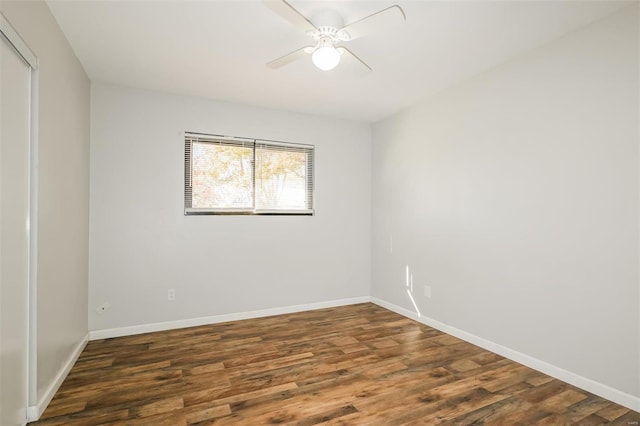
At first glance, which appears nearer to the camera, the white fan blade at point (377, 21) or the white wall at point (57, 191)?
the white fan blade at point (377, 21)

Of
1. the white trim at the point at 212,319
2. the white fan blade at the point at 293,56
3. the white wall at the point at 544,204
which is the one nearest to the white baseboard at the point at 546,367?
the white wall at the point at 544,204

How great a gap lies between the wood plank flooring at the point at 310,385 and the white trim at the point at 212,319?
0.33 feet

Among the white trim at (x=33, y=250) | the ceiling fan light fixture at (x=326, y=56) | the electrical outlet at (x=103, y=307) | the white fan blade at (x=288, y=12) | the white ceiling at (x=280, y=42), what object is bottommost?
the electrical outlet at (x=103, y=307)

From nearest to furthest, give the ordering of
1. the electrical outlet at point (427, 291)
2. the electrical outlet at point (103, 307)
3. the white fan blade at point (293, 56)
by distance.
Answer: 1. the white fan blade at point (293, 56)
2. the electrical outlet at point (103, 307)
3. the electrical outlet at point (427, 291)

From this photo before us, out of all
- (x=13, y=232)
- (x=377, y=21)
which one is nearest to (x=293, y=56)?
(x=377, y=21)

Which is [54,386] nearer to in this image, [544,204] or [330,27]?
[330,27]

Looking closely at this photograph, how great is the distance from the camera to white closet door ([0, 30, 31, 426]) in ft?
5.22

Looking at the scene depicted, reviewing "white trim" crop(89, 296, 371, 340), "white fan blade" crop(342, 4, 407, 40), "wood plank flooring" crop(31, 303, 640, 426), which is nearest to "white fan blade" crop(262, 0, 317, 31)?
"white fan blade" crop(342, 4, 407, 40)

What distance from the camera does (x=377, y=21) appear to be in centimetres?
191

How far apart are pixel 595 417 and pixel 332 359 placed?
174 centimetres

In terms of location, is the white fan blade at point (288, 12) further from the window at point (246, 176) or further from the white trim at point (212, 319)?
the white trim at point (212, 319)

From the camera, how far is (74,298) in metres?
2.71

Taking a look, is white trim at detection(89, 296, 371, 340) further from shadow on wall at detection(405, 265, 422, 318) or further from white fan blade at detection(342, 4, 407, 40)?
white fan blade at detection(342, 4, 407, 40)

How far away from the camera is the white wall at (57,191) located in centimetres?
198
